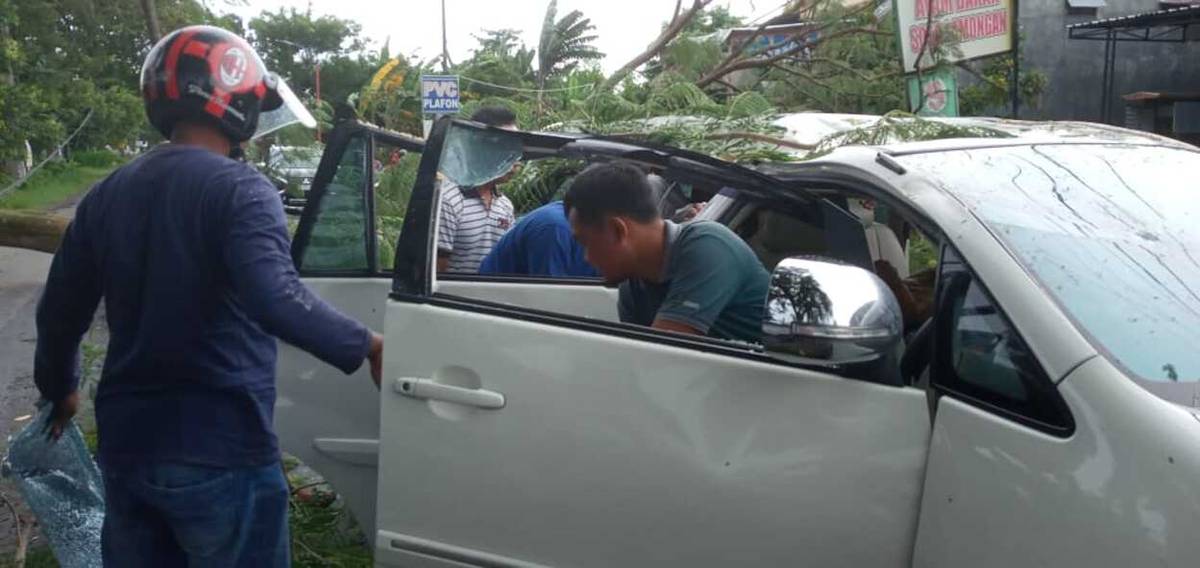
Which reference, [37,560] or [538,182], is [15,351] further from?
[37,560]

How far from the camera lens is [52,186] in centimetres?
3456

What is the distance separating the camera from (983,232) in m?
2.38

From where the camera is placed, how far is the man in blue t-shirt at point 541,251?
4.44 m

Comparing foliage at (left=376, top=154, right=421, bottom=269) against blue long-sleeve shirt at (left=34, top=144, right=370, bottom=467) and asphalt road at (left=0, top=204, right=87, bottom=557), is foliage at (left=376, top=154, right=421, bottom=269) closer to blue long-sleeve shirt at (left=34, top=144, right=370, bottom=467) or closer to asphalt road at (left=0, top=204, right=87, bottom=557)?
blue long-sleeve shirt at (left=34, top=144, right=370, bottom=467)

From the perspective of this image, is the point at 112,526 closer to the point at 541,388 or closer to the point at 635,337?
the point at 541,388

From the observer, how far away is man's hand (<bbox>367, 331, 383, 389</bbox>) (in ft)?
8.15

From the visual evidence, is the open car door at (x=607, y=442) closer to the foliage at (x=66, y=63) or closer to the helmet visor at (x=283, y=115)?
the helmet visor at (x=283, y=115)

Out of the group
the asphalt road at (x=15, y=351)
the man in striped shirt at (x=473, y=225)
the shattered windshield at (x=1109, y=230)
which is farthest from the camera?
the asphalt road at (x=15, y=351)

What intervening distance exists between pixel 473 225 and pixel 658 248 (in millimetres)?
2060

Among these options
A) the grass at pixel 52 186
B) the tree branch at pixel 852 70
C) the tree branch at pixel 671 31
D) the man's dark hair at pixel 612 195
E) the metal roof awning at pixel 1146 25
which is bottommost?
the grass at pixel 52 186

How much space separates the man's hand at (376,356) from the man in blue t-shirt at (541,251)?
1.74 meters

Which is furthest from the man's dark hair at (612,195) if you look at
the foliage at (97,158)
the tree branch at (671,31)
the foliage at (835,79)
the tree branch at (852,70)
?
the foliage at (97,158)

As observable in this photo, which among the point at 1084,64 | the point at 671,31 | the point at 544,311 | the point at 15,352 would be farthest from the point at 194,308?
the point at 1084,64

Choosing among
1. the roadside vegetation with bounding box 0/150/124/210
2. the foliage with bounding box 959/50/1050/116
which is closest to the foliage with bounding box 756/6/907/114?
the foliage with bounding box 959/50/1050/116
